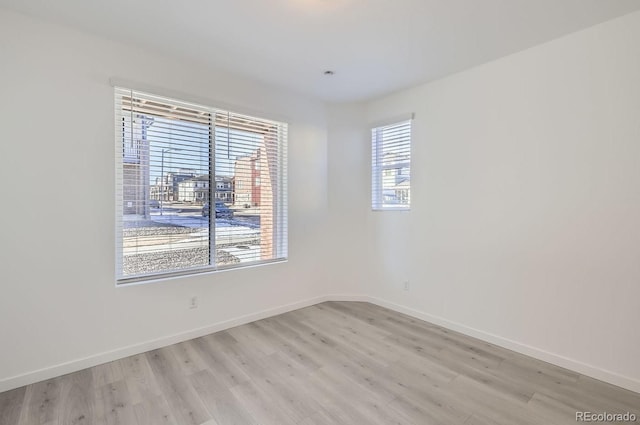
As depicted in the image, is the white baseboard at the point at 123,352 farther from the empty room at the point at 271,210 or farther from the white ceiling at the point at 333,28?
the white ceiling at the point at 333,28

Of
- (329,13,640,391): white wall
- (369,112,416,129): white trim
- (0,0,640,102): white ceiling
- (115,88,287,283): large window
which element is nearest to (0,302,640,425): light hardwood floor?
(329,13,640,391): white wall

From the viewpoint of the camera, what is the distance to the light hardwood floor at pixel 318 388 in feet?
6.13

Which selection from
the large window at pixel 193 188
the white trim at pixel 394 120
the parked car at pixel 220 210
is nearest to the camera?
the large window at pixel 193 188

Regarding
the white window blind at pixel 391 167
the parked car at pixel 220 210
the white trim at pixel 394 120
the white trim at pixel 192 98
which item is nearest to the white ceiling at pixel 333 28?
the white trim at pixel 192 98

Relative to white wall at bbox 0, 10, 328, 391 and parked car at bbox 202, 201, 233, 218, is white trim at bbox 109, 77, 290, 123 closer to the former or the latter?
white wall at bbox 0, 10, 328, 391

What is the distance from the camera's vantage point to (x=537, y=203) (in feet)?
8.43

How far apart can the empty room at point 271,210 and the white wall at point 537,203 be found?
0.05ft

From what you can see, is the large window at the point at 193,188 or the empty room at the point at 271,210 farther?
the large window at the point at 193,188

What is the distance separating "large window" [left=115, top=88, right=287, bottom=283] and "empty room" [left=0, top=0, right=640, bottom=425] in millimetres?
19

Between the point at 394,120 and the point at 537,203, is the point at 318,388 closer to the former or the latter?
the point at 537,203

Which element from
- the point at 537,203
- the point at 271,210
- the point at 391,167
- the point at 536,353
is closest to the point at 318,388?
the point at 536,353

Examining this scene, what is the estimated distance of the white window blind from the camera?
360 cm

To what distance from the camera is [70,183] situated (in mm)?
2332

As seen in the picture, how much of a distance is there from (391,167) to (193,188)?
91.8 inches
